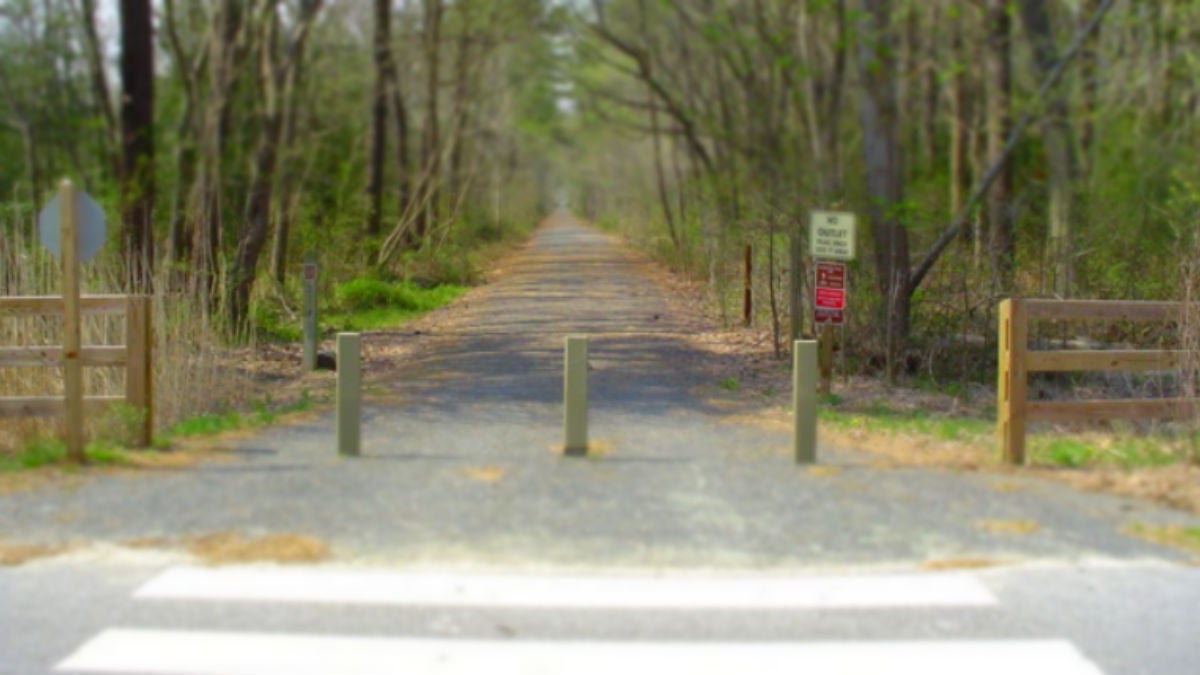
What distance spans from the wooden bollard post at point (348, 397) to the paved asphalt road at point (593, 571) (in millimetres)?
164

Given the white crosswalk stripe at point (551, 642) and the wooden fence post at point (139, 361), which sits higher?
the wooden fence post at point (139, 361)

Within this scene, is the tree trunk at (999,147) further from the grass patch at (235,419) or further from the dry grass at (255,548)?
the dry grass at (255,548)

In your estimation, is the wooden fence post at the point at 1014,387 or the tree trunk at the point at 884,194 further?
the tree trunk at the point at 884,194

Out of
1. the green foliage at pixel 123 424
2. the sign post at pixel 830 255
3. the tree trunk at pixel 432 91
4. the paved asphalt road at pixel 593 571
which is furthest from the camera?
the tree trunk at pixel 432 91

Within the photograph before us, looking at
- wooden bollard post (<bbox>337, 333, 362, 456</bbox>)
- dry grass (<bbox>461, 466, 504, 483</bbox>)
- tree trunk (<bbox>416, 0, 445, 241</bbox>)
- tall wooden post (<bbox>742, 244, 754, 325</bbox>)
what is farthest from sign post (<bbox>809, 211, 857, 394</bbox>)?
tree trunk (<bbox>416, 0, 445, 241</bbox>)

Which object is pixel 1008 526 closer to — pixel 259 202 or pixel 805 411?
pixel 805 411

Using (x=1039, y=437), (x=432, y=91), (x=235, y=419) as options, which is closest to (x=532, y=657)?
(x=235, y=419)

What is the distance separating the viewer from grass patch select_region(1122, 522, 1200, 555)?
754 centimetres

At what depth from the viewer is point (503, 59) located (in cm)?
5516

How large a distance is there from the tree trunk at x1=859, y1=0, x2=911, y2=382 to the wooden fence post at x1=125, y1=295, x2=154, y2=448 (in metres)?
7.94

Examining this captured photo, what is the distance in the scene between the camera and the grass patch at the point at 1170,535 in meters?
7.54

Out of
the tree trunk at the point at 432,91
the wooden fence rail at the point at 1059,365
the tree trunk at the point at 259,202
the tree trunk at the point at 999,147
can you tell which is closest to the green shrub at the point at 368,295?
the tree trunk at the point at 259,202

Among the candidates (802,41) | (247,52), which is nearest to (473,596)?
(247,52)

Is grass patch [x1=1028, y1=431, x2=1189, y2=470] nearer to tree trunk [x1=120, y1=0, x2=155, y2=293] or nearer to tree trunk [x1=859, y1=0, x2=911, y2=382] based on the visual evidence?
tree trunk [x1=859, y1=0, x2=911, y2=382]
